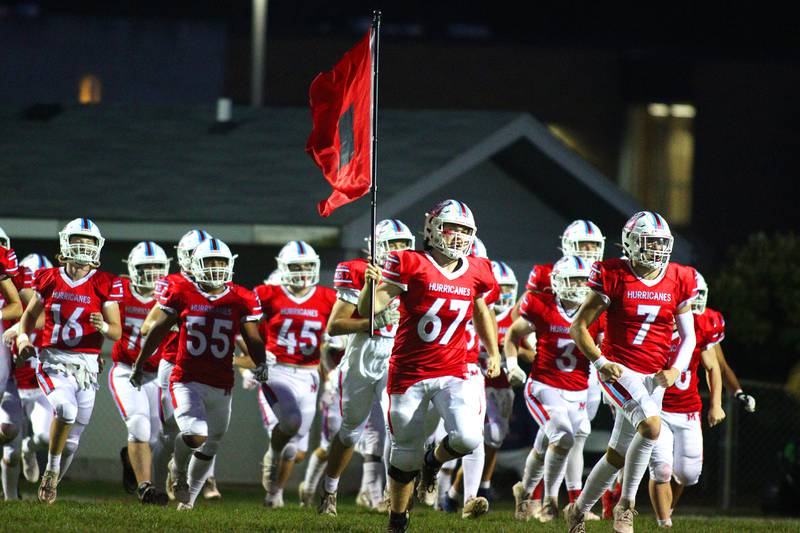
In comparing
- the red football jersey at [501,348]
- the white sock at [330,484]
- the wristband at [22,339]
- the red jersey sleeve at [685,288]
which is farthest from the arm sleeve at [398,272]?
the red football jersey at [501,348]

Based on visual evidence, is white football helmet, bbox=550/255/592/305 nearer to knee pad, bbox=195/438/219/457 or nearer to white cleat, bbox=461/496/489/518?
white cleat, bbox=461/496/489/518

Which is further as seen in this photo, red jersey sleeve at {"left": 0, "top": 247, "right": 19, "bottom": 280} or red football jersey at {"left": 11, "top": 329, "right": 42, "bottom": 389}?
red football jersey at {"left": 11, "top": 329, "right": 42, "bottom": 389}

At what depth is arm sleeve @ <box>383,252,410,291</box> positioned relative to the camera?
10219mm

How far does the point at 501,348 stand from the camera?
1434 centimetres

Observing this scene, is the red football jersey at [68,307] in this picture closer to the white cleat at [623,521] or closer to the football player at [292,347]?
the football player at [292,347]

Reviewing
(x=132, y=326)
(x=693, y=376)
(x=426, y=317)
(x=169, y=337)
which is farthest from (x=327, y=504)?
(x=693, y=376)

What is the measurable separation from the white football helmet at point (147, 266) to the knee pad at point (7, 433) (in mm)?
1637

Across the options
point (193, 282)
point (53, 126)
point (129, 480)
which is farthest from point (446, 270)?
point (53, 126)

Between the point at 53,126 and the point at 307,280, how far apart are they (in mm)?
7617

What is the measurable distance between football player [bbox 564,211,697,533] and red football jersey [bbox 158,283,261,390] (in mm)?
2884

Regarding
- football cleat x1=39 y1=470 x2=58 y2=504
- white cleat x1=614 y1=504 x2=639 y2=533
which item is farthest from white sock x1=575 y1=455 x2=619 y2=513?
football cleat x1=39 y1=470 x2=58 y2=504

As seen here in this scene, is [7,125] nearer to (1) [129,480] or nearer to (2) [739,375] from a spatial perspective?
(1) [129,480]

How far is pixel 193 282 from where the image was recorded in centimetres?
1212

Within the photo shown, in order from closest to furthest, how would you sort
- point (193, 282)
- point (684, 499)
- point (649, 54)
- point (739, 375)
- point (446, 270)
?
point (446, 270) < point (193, 282) < point (684, 499) < point (739, 375) < point (649, 54)
